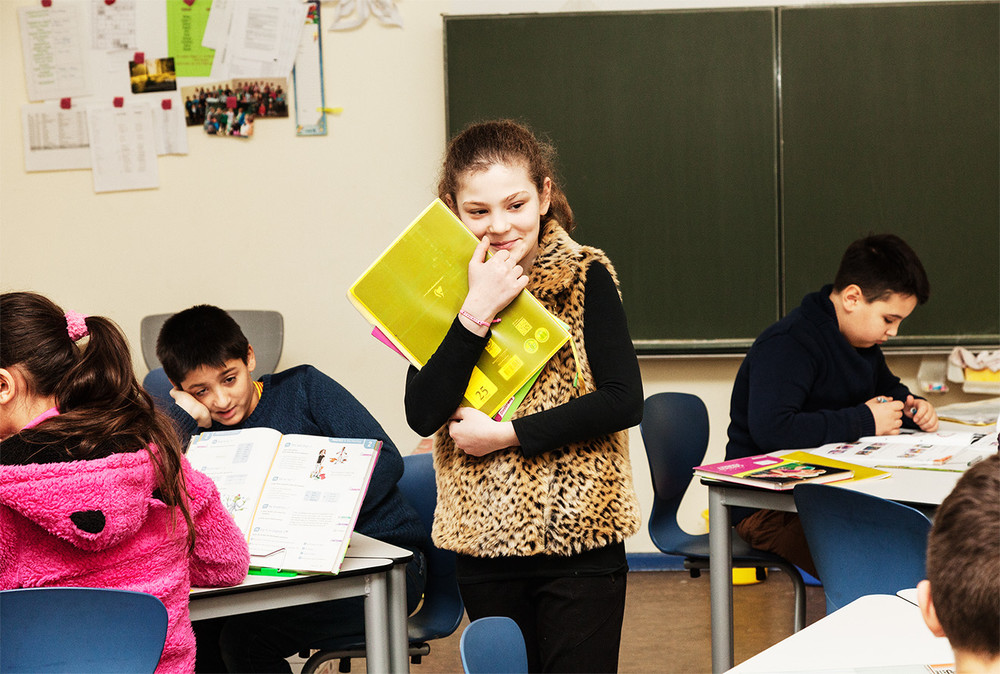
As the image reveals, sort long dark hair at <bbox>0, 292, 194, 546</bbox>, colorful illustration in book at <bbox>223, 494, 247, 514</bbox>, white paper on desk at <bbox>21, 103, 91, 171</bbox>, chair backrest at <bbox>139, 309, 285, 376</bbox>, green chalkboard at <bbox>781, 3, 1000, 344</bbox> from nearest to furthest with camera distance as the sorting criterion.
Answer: long dark hair at <bbox>0, 292, 194, 546</bbox> < colorful illustration in book at <bbox>223, 494, 247, 514</bbox> < green chalkboard at <bbox>781, 3, 1000, 344</bbox> < chair backrest at <bbox>139, 309, 285, 376</bbox> < white paper on desk at <bbox>21, 103, 91, 171</bbox>

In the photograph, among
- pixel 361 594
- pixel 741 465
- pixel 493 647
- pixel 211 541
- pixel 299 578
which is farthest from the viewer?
pixel 741 465

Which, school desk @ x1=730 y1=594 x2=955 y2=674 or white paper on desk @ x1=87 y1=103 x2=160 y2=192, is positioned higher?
white paper on desk @ x1=87 y1=103 x2=160 y2=192

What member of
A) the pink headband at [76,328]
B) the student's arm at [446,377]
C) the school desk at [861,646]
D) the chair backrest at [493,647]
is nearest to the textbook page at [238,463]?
the pink headband at [76,328]

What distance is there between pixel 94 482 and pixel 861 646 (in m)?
1.13

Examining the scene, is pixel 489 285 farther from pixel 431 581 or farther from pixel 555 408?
pixel 431 581

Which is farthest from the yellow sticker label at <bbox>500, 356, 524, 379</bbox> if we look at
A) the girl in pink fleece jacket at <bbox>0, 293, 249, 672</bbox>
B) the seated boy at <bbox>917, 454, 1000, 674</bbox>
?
the seated boy at <bbox>917, 454, 1000, 674</bbox>

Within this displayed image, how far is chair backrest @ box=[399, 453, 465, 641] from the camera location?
86.3 inches

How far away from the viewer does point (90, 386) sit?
5.08ft

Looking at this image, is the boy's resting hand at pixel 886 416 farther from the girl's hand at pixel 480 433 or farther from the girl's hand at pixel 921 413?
the girl's hand at pixel 480 433

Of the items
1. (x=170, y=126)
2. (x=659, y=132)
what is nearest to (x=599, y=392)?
(x=659, y=132)

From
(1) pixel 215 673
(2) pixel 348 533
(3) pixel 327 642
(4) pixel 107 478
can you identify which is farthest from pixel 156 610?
(1) pixel 215 673

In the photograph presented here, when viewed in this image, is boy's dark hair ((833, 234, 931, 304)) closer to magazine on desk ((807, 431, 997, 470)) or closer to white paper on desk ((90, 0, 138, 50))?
magazine on desk ((807, 431, 997, 470))

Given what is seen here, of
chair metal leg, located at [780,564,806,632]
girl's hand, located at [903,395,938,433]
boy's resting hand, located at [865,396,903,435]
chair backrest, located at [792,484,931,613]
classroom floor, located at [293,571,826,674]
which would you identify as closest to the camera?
chair backrest, located at [792,484,931,613]

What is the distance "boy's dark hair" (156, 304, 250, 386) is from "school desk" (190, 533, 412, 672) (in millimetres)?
610
